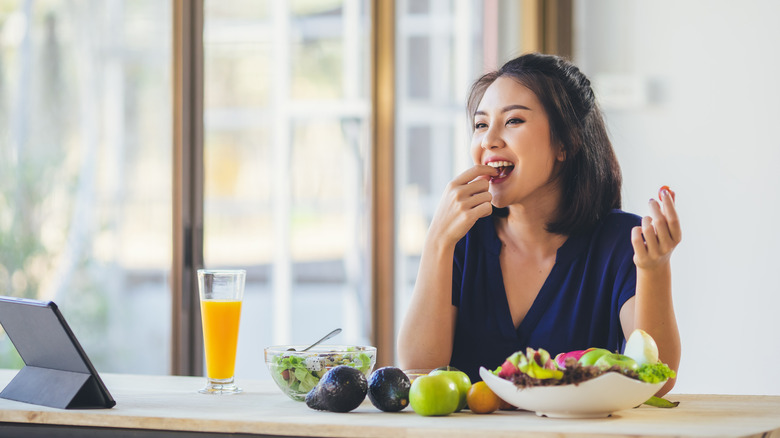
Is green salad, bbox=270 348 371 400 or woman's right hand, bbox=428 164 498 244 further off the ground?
woman's right hand, bbox=428 164 498 244

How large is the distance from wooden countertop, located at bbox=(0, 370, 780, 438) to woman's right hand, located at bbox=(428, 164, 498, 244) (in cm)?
45

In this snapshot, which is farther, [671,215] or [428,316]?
[428,316]

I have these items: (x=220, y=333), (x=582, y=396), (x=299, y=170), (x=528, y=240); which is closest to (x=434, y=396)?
(x=582, y=396)

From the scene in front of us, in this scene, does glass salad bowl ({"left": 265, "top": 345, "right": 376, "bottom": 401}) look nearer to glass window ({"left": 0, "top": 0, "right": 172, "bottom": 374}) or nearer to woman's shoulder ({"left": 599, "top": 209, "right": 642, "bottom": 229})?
woman's shoulder ({"left": 599, "top": 209, "right": 642, "bottom": 229})

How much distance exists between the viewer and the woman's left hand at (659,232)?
4.68ft

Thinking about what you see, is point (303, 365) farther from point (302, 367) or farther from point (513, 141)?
point (513, 141)

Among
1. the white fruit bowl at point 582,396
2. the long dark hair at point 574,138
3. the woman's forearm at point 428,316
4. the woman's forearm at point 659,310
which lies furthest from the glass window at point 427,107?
the white fruit bowl at point 582,396

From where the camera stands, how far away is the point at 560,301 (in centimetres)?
184

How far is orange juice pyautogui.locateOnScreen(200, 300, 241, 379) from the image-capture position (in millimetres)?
1548

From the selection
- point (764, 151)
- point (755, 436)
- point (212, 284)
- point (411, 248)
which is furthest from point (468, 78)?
point (755, 436)

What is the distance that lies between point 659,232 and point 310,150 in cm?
215

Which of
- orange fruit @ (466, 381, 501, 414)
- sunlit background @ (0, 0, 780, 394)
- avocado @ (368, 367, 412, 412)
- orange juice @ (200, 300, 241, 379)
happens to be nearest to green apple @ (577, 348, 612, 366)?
orange fruit @ (466, 381, 501, 414)

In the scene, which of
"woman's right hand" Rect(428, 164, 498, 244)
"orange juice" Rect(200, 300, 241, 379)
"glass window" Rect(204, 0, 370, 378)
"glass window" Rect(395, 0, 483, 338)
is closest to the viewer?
"orange juice" Rect(200, 300, 241, 379)

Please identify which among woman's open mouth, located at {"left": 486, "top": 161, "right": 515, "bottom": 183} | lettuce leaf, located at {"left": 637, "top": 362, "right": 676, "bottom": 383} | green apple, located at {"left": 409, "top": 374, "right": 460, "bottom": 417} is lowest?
green apple, located at {"left": 409, "top": 374, "right": 460, "bottom": 417}
